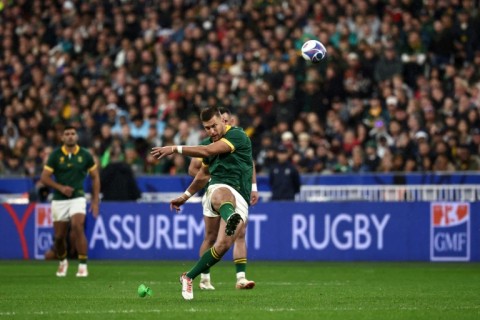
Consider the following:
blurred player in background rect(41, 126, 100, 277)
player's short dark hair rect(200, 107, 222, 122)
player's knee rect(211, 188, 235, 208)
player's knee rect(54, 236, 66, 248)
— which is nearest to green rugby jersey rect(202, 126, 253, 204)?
player's knee rect(211, 188, 235, 208)

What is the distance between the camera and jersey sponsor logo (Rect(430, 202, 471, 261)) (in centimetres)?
2172

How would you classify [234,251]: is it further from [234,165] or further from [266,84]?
[266,84]

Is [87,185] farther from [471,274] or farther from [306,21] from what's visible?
[471,274]

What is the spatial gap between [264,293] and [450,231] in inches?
362

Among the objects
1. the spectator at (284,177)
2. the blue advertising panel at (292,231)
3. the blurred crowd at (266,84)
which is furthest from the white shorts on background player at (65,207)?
the blurred crowd at (266,84)

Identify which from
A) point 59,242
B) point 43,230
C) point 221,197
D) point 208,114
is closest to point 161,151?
point 208,114

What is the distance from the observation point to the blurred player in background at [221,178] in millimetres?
12289

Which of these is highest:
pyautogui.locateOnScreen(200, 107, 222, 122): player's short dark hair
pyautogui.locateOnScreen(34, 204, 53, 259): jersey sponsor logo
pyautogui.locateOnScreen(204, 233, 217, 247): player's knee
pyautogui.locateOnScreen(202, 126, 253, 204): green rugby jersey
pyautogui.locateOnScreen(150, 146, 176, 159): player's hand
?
pyautogui.locateOnScreen(200, 107, 222, 122): player's short dark hair

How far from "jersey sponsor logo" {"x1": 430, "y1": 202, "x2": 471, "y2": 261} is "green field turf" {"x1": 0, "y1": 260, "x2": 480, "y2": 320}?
0.79 m

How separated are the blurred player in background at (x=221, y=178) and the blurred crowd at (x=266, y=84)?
9.65 m

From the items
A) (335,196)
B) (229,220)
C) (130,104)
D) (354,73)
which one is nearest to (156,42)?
(130,104)

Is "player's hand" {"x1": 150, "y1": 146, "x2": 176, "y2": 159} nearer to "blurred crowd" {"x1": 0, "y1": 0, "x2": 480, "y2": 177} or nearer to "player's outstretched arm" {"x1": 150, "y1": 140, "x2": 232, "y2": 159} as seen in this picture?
"player's outstretched arm" {"x1": 150, "y1": 140, "x2": 232, "y2": 159}

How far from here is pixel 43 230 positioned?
24203 millimetres

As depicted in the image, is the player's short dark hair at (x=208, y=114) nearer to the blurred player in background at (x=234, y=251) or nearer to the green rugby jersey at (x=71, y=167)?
the blurred player in background at (x=234, y=251)
